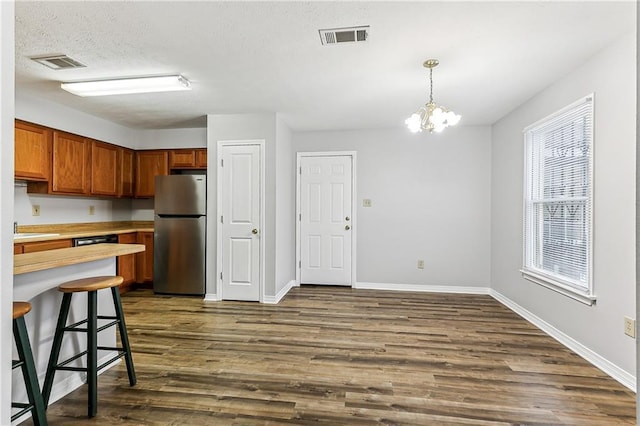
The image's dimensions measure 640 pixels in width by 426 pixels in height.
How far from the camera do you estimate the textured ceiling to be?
1.97 metres

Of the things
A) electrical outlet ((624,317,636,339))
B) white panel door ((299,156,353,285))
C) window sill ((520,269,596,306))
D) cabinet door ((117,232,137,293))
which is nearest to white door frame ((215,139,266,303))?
white panel door ((299,156,353,285))

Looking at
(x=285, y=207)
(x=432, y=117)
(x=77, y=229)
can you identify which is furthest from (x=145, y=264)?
(x=432, y=117)

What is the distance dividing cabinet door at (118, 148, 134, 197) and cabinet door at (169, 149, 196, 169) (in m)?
0.64

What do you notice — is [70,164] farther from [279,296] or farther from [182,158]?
[279,296]

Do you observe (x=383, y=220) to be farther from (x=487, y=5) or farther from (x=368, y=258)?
(x=487, y=5)

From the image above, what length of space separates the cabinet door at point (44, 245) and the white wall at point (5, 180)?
287 cm

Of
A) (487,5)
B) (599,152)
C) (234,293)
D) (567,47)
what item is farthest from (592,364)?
(234,293)

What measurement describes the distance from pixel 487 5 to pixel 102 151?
477 centimetres

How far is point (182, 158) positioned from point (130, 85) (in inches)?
75.0

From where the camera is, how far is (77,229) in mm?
4375

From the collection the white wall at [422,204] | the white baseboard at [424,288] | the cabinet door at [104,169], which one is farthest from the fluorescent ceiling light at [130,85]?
the white baseboard at [424,288]

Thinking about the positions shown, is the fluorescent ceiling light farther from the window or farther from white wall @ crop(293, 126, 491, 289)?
the window

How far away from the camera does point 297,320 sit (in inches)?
138

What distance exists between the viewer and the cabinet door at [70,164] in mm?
3773
